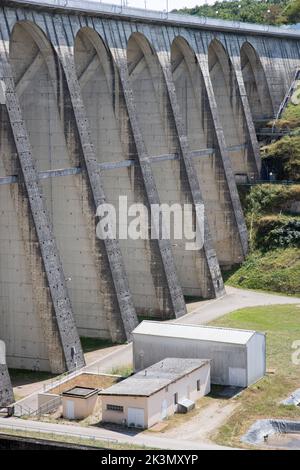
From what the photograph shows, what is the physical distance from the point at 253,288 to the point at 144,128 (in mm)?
12426

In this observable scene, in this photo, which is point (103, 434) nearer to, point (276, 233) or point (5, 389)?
point (5, 389)

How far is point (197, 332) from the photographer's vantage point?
4706 cm

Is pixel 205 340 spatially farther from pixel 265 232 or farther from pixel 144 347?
pixel 265 232

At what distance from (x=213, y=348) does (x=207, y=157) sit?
25.6 meters

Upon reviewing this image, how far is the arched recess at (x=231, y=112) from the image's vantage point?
7444 centimetres

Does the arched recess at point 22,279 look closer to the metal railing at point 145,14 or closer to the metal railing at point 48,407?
the metal railing at point 48,407

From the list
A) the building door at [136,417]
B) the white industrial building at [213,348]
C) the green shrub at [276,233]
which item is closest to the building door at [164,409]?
the building door at [136,417]

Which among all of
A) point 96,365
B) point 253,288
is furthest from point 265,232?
point 96,365

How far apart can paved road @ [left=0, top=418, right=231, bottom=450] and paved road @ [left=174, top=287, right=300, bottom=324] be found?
18.1 metres

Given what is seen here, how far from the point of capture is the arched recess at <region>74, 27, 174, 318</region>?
187 feet

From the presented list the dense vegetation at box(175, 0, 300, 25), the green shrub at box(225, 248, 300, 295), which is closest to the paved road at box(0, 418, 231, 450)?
the green shrub at box(225, 248, 300, 295)

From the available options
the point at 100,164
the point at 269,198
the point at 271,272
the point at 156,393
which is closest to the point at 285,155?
the point at 269,198

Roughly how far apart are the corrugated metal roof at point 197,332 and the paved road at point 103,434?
8.07m

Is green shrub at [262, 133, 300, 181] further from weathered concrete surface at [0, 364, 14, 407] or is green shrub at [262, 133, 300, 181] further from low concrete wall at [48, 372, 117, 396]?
weathered concrete surface at [0, 364, 14, 407]
